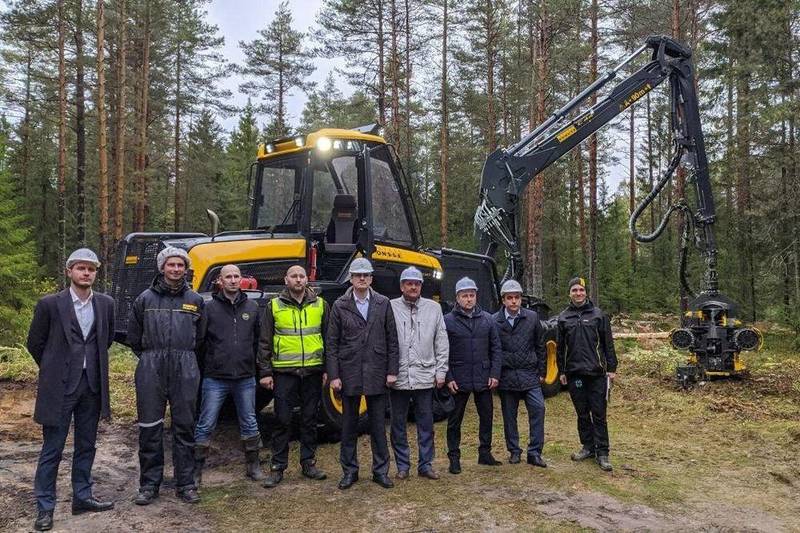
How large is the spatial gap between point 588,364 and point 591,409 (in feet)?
1.54

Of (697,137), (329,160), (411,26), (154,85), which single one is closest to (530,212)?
(697,137)

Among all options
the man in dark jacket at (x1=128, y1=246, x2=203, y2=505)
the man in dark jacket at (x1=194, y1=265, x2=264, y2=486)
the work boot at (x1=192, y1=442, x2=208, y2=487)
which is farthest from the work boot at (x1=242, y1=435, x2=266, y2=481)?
the man in dark jacket at (x1=128, y1=246, x2=203, y2=505)

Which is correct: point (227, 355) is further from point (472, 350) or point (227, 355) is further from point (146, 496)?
point (472, 350)

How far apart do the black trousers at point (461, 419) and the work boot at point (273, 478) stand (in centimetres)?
151

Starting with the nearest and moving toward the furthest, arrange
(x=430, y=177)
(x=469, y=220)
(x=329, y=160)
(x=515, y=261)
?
(x=329, y=160), (x=515, y=261), (x=469, y=220), (x=430, y=177)

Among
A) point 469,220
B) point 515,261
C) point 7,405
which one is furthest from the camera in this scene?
point 469,220

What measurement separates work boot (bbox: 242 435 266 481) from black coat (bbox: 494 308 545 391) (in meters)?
2.28

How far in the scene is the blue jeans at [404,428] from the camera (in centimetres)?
527

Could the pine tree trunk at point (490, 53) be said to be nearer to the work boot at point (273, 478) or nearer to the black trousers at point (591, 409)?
the black trousers at point (591, 409)

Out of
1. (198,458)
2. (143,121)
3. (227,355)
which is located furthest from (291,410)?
(143,121)

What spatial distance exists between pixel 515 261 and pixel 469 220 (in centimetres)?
1969

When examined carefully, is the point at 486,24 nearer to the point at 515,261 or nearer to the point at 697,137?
the point at 697,137

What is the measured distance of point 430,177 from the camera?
36.6 metres

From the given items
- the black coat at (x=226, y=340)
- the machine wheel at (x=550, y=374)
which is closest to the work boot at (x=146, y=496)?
the black coat at (x=226, y=340)
